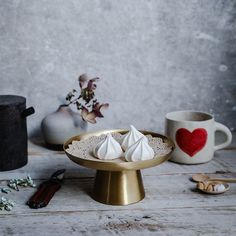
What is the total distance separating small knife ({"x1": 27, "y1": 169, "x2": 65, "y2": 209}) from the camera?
2.89ft

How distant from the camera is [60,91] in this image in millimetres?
1300

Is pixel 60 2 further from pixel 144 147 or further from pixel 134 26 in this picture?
pixel 144 147

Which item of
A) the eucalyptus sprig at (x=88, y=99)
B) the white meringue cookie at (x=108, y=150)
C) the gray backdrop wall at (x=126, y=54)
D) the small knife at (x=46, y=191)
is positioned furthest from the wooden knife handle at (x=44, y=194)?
the gray backdrop wall at (x=126, y=54)

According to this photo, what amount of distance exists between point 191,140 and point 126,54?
342mm

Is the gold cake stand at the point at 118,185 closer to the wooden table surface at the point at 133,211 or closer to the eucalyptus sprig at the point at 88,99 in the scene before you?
the wooden table surface at the point at 133,211

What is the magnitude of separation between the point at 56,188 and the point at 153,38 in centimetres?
54

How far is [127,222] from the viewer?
0.81 meters

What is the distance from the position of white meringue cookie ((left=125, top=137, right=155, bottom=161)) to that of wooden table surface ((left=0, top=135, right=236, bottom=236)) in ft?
0.31

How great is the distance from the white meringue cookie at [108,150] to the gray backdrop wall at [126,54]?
1.47 feet

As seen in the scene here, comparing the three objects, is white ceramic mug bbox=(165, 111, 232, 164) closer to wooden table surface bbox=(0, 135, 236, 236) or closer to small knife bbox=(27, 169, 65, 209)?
wooden table surface bbox=(0, 135, 236, 236)

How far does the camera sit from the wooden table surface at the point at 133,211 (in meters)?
0.79

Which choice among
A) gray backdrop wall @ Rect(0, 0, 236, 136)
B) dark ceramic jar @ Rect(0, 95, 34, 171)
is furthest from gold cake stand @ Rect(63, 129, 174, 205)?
gray backdrop wall @ Rect(0, 0, 236, 136)

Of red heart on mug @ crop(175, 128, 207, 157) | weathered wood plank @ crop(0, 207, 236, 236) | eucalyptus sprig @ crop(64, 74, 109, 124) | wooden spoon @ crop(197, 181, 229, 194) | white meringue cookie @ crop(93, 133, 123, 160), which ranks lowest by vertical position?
weathered wood plank @ crop(0, 207, 236, 236)

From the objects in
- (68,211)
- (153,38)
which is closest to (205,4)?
(153,38)
